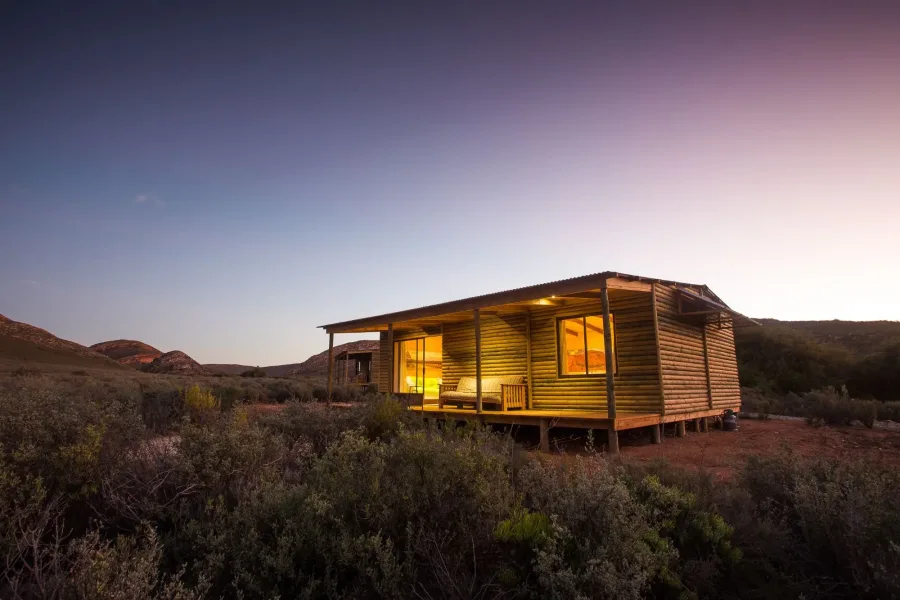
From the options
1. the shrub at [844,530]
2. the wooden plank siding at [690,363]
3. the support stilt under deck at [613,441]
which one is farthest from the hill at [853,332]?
the shrub at [844,530]

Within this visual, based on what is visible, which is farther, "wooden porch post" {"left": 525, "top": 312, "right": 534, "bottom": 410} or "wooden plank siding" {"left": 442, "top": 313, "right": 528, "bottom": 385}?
"wooden plank siding" {"left": 442, "top": 313, "right": 528, "bottom": 385}

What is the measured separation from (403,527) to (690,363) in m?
10.6

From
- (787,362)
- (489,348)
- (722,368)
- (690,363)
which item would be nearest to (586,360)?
(690,363)

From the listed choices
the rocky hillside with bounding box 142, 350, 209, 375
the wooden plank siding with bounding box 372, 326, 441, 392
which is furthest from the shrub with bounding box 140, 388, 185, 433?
the rocky hillside with bounding box 142, 350, 209, 375

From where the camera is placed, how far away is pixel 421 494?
2.89 m

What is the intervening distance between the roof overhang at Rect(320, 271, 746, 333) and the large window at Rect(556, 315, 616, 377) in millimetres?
734

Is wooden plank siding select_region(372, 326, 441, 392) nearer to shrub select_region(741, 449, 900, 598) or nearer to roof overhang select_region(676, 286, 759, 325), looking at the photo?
roof overhang select_region(676, 286, 759, 325)

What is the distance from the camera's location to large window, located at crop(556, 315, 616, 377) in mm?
10555

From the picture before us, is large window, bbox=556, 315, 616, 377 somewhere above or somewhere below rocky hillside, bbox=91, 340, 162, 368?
below

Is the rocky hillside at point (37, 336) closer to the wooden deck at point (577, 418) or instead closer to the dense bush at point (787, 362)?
the wooden deck at point (577, 418)

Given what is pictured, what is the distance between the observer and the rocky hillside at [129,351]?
133ft

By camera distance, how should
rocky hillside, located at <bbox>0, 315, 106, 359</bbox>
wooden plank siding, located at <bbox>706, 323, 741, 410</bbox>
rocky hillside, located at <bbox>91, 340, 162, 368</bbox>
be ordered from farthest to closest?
1. rocky hillside, located at <bbox>91, 340, 162, 368</bbox>
2. rocky hillside, located at <bbox>0, 315, 106, 359</bbox>
3. wooden plank siding, located at <bbox>706, 323, 741, 410</bbox>

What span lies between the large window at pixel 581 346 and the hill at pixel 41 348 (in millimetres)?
34352

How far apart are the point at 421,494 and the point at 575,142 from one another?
11055 mm
